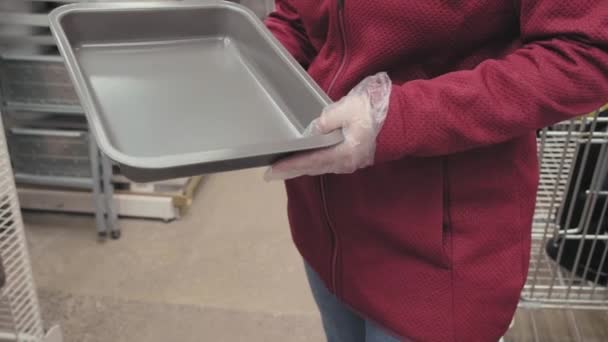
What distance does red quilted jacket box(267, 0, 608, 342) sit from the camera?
1.91 ft

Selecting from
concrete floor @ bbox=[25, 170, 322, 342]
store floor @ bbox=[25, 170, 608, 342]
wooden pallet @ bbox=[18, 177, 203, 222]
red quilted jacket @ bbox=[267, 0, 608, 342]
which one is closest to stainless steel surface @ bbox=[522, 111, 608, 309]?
store floor @ bbox=[25, 170, 608, 342]

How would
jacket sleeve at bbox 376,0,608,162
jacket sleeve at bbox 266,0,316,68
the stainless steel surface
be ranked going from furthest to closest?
the stainless steel surface → jacket sleeve at bbox 266,0,316,68 → jacket sleeve at bbox 376,0,608,162

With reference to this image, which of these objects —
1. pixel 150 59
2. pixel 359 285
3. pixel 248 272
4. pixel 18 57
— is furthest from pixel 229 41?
pixel 18 57

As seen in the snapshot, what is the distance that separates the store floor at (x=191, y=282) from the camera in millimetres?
1550

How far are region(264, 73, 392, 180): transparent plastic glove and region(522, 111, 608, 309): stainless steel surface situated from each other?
647 millimetres

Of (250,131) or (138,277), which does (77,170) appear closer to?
(138,277)

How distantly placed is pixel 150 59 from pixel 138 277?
0.99 metres

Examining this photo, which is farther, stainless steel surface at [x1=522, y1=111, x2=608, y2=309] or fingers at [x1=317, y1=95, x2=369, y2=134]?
stainless steel surface at [x1=522, y1=111, x2=608, y2=309]

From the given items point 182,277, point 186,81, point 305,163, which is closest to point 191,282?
point 182,277

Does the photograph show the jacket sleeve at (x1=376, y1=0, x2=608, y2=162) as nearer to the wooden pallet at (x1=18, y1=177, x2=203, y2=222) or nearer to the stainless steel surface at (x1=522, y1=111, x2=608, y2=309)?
the stainless steel surface at (x1=522, y1=111, x2=608, y2=309)

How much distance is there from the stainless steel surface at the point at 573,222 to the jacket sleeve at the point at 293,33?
548 mm

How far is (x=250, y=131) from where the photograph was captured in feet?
2.53

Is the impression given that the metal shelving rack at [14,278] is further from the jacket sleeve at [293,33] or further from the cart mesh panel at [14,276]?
the jacket sleeve at [293,33]

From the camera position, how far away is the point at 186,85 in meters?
0.84
